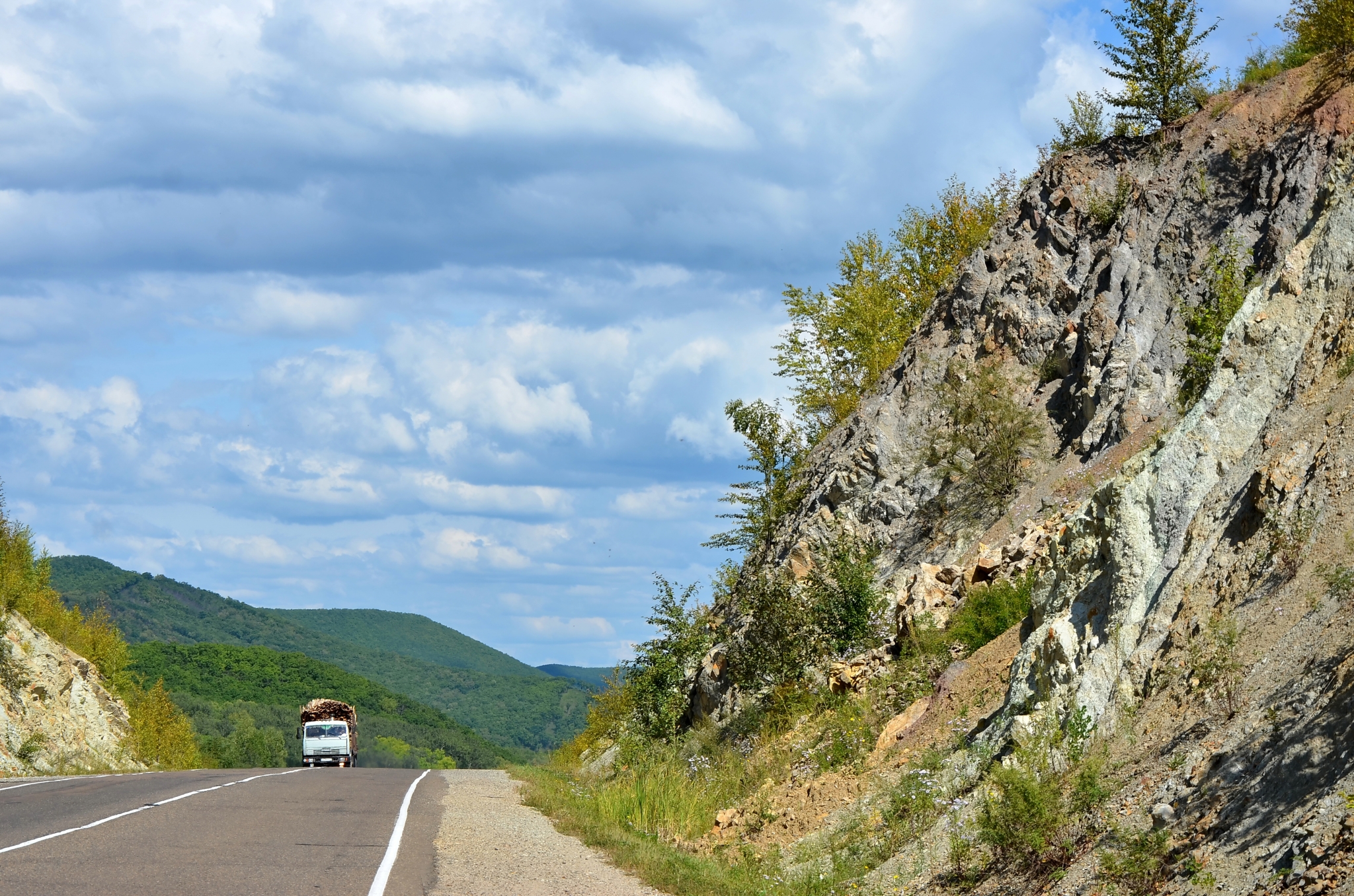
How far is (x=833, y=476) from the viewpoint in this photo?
92.1 ft

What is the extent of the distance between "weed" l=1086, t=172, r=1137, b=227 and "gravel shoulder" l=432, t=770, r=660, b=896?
1868cm

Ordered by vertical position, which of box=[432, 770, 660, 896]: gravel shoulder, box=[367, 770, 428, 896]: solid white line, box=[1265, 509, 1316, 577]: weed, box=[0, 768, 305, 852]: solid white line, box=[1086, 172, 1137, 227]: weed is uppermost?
box=[1086, 172, 1137, 227]: weed

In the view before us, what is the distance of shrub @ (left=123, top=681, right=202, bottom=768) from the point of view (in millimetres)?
57750

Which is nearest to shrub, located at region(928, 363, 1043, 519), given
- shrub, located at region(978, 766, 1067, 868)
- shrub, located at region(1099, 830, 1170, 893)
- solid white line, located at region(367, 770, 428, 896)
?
solid white line, located at region(367, 770, 428, 896)

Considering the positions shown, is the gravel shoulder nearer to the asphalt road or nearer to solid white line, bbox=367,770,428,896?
the asphalt road

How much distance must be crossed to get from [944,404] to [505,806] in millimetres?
13120

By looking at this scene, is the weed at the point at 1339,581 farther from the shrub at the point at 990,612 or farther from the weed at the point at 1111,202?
the weed at the point at 1111,202

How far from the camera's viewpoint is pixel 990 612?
17219 mm

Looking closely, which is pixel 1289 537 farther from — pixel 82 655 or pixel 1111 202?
pixel 82 655

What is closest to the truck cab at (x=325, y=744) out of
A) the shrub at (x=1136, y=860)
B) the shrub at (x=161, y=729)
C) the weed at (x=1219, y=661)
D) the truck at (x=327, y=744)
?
the truck at (x=327, y=744)

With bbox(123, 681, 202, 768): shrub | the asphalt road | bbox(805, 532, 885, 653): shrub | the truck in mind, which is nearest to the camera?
the asphalt road

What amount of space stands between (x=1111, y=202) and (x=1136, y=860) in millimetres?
22510

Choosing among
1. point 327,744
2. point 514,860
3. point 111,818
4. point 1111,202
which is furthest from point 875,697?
point 327,744

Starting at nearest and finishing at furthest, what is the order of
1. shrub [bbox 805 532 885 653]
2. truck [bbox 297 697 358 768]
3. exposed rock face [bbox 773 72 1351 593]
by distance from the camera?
shrub [bbox 805 532 885 653] → exposed rock face [bbox 773 72 1351 593] → truck [bbox 297 697 358 768]
